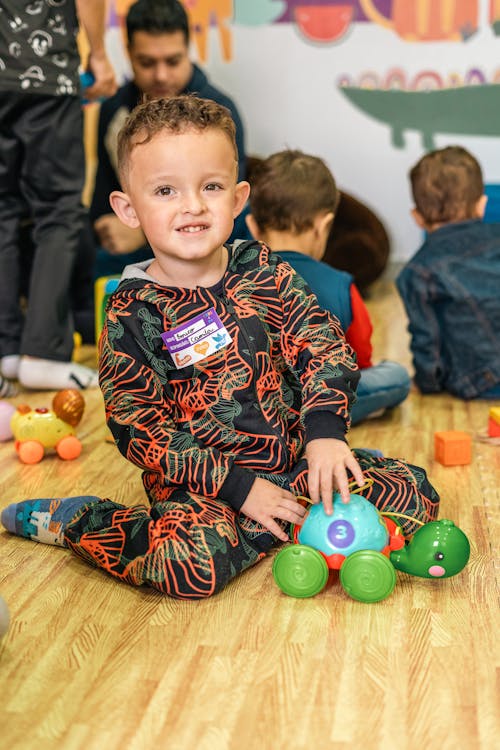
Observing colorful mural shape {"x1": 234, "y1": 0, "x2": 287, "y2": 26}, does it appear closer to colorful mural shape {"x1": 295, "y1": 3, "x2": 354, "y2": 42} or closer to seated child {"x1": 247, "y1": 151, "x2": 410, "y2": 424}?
colorful mural shape {"x1": 295, "y1": 3, "x2": 354, "y2": 42}

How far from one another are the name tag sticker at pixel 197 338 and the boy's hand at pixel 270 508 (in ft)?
0.70

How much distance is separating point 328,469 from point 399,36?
275 centimetres

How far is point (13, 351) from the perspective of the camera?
254 cm

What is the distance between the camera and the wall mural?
364 centimetres

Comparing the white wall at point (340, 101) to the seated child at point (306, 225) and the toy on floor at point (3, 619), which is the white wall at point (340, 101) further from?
the toy on floor at point (3, 619)

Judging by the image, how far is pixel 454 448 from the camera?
1.88 metres

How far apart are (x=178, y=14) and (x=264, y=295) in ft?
5.61

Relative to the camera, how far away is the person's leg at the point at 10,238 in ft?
7.77

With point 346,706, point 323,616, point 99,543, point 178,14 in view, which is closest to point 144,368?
point 99,543

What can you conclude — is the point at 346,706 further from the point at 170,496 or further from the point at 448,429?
the point at 448,429

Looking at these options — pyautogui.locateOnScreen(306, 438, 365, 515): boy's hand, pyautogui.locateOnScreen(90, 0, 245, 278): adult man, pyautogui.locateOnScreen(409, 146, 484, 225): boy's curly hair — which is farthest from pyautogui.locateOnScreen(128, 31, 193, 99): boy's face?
pyautogui.locateOnScreen(306, 438, 365, 515): boy's hand

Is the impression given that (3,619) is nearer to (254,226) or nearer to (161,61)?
(254,226)

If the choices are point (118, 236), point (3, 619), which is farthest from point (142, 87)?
point (3, 619)

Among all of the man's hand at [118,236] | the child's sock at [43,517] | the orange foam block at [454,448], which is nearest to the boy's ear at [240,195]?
the child's sock at [43,517]
